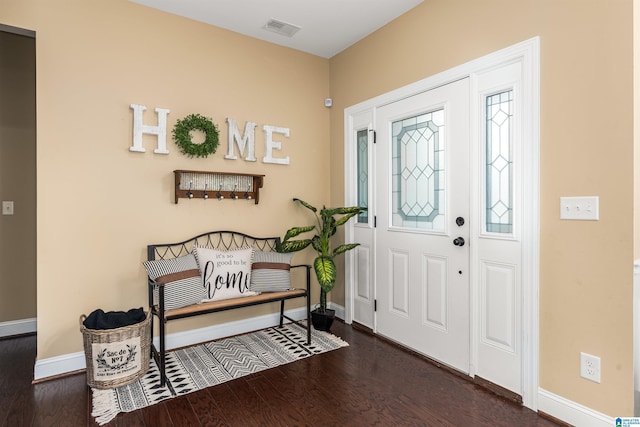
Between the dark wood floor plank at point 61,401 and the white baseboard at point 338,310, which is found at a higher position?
the white baseboard at point 338,310

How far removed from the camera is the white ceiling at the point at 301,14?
2.71 meters

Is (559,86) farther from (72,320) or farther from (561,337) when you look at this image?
(72,320)

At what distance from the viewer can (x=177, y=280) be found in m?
2.49

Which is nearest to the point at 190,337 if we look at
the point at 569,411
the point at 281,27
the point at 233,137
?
the point at 233,137

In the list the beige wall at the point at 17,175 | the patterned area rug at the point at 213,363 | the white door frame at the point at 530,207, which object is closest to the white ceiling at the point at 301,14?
the white door frame at the point at 530,207

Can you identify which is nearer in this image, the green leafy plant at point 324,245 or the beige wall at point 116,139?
the beige wall at point 116,139

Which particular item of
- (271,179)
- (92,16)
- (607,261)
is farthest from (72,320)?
(607,261)

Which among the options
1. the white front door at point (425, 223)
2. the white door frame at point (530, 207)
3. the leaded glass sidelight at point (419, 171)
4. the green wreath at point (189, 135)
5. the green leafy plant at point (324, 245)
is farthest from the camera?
the green leafy plant at point (324, 245)

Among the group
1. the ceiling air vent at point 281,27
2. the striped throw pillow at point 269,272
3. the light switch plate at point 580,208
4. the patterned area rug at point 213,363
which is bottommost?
the patterned area rug at point 213,363

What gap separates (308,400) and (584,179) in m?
2.01

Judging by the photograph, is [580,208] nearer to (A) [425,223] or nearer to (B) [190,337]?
(A) [425,223]

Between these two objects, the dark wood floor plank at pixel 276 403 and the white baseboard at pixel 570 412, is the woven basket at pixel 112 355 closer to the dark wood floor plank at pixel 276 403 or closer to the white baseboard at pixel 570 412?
the dark wood floor plank at pixel 276 403

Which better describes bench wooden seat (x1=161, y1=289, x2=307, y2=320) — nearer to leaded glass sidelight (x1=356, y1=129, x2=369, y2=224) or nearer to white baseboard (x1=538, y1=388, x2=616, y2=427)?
leaded glass sidelight (x1=356, y1=129, x2=369, y2=224)

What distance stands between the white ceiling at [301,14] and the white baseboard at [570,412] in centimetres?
284
